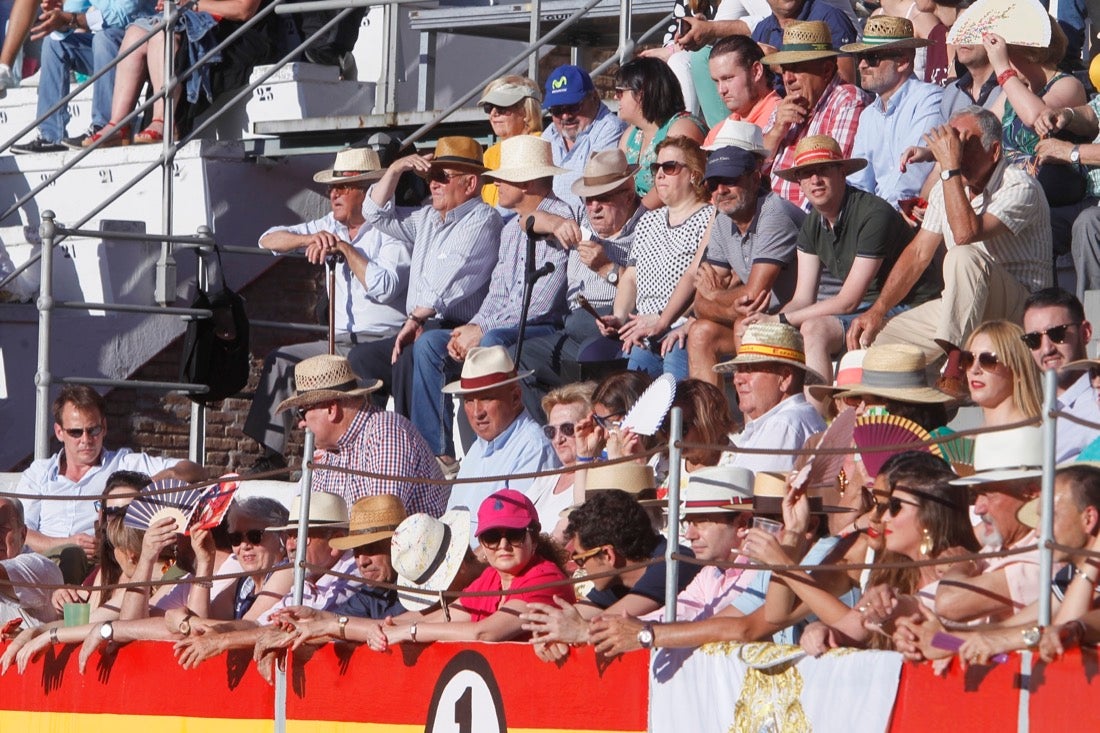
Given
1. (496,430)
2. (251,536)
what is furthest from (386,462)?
(251,536)

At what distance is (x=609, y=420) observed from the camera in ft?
26.7

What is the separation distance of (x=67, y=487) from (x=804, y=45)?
13.5 ft

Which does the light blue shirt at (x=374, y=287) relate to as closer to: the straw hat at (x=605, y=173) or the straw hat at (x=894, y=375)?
the straw hat at (x=605, y=173)

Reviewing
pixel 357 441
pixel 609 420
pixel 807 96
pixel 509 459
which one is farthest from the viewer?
pixel 807 96

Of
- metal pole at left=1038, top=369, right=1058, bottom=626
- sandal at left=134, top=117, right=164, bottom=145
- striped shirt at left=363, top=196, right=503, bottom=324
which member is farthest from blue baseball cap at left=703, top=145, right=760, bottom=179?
sandal at left=134, top=117, right=164, bottom=145

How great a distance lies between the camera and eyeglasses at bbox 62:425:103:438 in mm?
10547

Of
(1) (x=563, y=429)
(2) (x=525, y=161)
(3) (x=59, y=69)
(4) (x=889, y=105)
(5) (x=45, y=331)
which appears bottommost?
(1) (x=563, y=429)

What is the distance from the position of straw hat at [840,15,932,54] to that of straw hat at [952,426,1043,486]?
404 cm

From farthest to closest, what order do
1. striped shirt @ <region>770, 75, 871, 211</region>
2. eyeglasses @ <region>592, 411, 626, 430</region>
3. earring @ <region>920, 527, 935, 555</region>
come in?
striped shirt @ <region>770, 75, 871, 211</region> < eyeglasses @ <region>592, 411, 626, 430</region> < earring @ <region>920, 527, 935, 555</region>

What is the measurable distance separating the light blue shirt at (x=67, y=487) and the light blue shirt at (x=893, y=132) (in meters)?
3.58

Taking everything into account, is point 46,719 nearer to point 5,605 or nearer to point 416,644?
point 5,605

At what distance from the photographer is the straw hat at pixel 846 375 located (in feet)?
25.3

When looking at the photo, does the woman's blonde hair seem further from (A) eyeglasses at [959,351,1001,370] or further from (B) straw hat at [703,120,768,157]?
(B) straw hat at [703,120,768,157]

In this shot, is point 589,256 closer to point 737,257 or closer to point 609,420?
point 737,257
